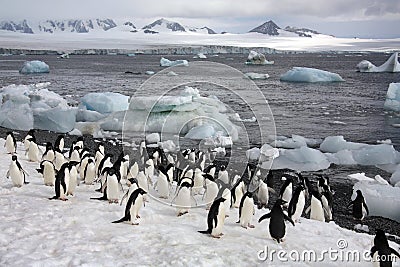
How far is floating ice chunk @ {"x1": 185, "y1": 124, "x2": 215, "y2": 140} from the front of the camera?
17.9 meters

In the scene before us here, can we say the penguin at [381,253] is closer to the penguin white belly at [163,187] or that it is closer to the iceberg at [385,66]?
the penguin white belly at [163,187]

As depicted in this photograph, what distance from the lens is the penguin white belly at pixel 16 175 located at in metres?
8.65

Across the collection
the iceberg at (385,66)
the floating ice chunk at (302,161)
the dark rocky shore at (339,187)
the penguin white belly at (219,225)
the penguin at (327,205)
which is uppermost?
the iceberg at (385,66)

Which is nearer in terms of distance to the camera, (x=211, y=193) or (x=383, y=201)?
(x=211, y=193)

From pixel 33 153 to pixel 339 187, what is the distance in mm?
8211

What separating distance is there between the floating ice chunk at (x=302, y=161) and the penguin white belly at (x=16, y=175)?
7588 mm

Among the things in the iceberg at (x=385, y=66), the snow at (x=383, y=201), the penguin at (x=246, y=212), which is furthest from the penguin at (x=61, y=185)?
the iceberg at (x=385, y=66)

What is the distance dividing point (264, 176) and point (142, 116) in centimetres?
910

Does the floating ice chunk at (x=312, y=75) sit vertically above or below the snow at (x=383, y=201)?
above

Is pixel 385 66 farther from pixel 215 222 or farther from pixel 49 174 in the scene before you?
pixel 215 222

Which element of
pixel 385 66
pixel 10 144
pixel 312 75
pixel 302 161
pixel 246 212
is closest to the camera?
pixel 246 212

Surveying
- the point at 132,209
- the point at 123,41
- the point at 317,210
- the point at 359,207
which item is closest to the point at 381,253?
the point at 317,210

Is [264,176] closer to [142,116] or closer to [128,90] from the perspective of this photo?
[142,116]

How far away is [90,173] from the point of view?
9641 mm
